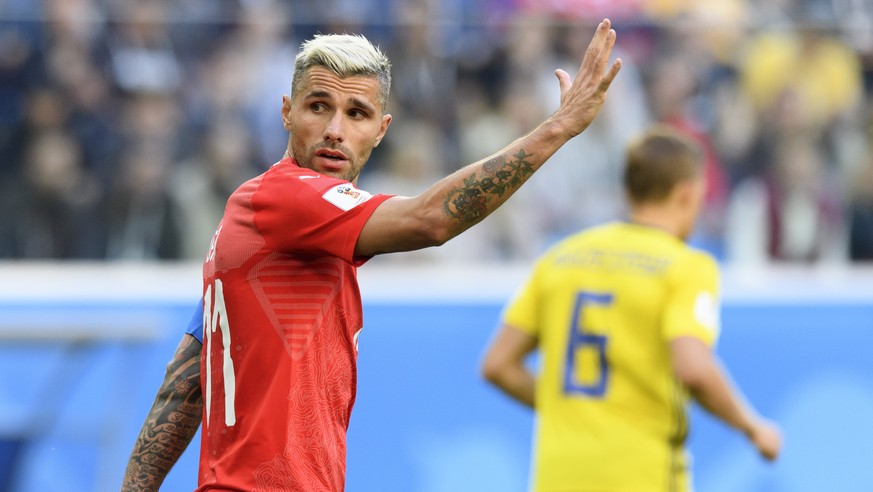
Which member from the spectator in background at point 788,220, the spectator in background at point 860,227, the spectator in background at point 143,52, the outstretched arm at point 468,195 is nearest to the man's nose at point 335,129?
the outstretched arm at point 468,195

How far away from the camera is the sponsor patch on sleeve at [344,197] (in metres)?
3.02

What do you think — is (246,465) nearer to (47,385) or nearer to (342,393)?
(342,393)

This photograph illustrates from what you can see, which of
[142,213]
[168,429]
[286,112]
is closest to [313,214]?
[286,112]

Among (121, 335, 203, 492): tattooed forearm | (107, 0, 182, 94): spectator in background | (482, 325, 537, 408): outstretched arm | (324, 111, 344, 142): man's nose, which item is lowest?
(121, 335, 203, 492): tattooed forearm

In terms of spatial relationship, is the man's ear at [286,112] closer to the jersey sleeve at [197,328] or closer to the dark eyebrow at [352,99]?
the dark eyebrow at [352,99]

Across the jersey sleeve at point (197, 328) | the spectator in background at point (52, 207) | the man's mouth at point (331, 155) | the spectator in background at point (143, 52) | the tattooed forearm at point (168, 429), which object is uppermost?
the spectator in background at point (143, 52)

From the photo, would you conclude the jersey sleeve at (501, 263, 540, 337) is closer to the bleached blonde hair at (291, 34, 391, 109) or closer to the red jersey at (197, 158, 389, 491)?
the bleached blonde hair at (291, 34, 391, 109)

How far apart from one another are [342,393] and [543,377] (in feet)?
4.18

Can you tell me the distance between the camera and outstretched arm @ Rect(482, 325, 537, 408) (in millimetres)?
4449

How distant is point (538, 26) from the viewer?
8469mm

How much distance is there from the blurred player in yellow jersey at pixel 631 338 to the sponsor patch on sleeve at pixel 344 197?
133cm

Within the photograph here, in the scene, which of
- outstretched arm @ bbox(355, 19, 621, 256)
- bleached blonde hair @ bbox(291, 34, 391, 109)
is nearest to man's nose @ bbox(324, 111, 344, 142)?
bleached blonde hair @ bbox(291, 34, 391, 109)

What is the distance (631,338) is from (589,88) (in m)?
1.33

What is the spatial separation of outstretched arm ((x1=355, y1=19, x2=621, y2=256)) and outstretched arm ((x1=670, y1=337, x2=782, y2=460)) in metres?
1.17
